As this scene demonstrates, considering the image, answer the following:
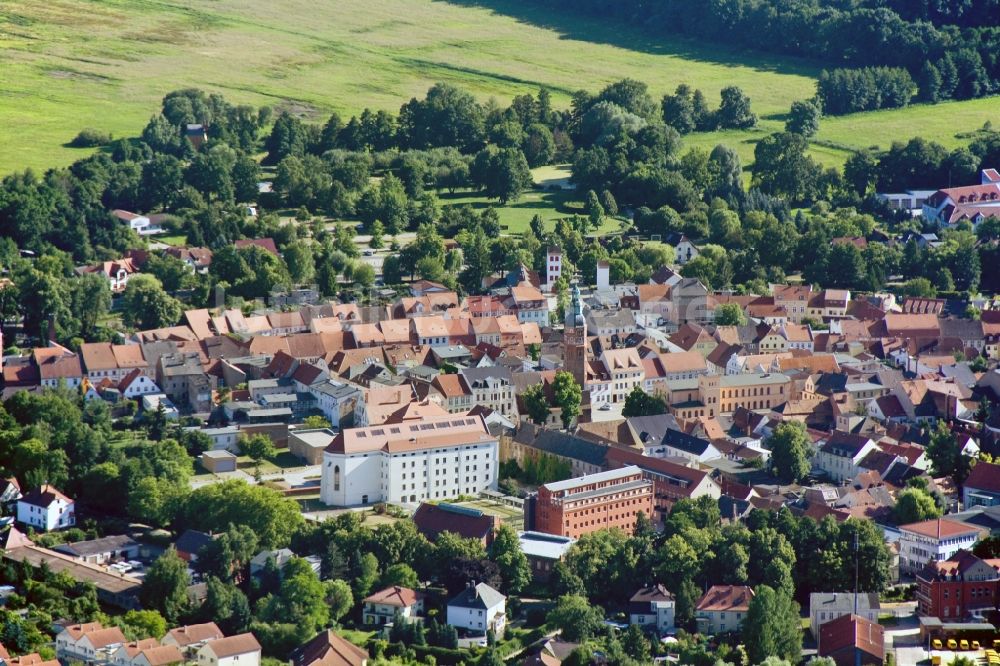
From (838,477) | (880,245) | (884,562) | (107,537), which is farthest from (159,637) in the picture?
(880,245)

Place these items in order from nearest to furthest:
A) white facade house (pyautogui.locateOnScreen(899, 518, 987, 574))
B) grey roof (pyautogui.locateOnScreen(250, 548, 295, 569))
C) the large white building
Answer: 1. grey roof (pyautogui.locateOnScreen(250, 548, 295, 569))
2. white facade house (pyautogui.locateOnScreen(899, 518, 987, 574))
3. the large white building

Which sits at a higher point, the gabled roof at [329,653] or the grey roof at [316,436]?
the grey roof at [316,436]

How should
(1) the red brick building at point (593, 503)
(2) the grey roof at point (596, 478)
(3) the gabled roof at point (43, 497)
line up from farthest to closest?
(3) the gabled roof at point (43, 497) → (2) the grey roof at point (596, 478) → (1) the red brick building at point (593, 503)

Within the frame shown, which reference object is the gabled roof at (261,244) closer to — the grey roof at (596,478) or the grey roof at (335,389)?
the grey roof at (335,389)

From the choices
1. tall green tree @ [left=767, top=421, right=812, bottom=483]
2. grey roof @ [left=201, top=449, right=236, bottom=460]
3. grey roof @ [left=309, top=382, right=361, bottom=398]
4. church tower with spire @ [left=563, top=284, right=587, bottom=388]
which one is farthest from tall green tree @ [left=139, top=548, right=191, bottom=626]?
church tower with spire @ [left=563, top=284, right=587, bottom=388]

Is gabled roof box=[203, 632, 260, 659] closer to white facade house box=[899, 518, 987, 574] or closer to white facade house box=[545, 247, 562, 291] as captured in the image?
white facade house box=[899, 518, 987, 574]

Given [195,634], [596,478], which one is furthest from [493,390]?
[195,634]

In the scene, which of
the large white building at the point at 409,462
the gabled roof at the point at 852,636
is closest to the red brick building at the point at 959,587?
the gabled roof at the point at 852,636
